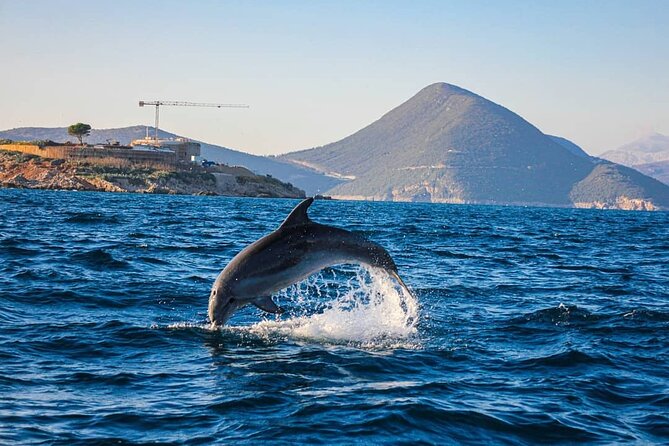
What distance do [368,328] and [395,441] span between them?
22.7 feet

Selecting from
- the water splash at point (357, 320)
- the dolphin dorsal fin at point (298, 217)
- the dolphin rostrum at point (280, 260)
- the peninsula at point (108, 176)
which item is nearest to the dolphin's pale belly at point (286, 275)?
the dolphin rostrum at point (280, 260)

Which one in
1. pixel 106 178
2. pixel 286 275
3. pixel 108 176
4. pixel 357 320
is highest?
pixel 108 176

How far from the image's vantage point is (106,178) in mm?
165875

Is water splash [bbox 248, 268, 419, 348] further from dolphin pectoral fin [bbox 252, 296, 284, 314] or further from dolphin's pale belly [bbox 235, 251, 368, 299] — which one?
dolphin's pale belly [bbox 235, 251, 368, 299]

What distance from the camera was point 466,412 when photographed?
1081cm

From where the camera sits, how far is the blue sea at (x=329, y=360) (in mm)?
10195

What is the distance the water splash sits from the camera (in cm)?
1566

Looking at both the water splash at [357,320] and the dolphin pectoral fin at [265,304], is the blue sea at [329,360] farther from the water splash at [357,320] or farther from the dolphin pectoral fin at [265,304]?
the dolphin pectoral fin at [265,304]

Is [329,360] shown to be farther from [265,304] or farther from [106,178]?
[106,178]

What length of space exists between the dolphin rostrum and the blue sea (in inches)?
30.8

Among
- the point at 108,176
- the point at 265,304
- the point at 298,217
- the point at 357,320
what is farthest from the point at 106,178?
the point at 298,217

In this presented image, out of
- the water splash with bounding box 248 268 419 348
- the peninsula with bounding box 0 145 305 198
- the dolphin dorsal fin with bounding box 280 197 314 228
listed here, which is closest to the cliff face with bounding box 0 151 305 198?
the peninsula with bounding box 0 145 305 198

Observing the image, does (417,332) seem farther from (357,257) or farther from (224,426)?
(224,426)

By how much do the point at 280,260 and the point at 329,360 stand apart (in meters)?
2.10
